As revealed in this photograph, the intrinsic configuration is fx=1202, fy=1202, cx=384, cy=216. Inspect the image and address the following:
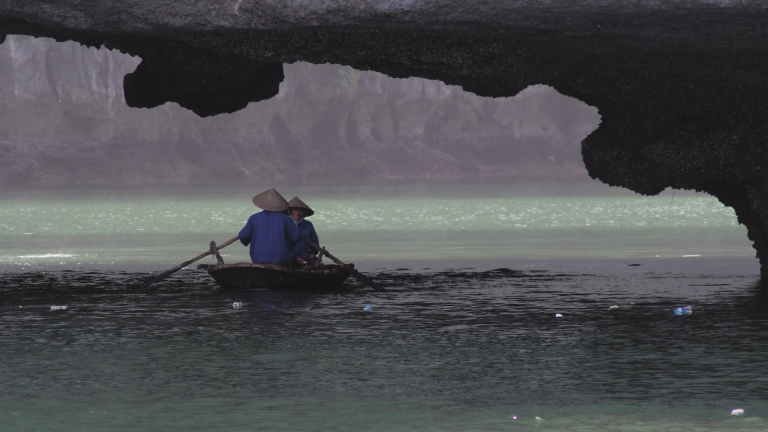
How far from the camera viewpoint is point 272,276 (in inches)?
628

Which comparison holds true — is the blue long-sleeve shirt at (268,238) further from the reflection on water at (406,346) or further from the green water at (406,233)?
the green water at (406,233)

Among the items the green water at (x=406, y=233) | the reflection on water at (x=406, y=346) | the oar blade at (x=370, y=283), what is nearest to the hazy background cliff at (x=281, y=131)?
the green water at (x=406, y=233)

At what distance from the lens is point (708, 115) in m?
16.3

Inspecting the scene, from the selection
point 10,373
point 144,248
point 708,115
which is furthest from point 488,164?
point 10,373

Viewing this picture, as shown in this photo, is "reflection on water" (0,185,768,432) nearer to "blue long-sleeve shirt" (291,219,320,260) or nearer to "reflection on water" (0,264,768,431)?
"reflection on water" (0,264,768,431)

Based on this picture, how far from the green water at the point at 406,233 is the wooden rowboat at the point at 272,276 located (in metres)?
3.60

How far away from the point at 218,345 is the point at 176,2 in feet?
14.5

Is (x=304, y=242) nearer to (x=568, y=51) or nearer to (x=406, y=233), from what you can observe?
(x=568, y=51)

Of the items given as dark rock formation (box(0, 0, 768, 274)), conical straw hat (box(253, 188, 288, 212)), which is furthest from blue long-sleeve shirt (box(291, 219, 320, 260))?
dark rock formation (box(0, 0, 768, 274))

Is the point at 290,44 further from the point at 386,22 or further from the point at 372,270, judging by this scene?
the point at 372,270

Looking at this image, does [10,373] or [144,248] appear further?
[144,248]

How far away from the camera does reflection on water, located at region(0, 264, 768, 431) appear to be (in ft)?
26.0

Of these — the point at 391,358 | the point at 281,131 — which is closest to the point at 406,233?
the point at 391,358

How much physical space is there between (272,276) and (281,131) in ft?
317
